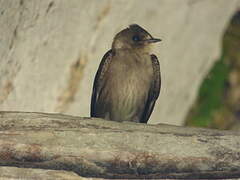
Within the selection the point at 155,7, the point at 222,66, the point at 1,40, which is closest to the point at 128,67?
the point at 1,40

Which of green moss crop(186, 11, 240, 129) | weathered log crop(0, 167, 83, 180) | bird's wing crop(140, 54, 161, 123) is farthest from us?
green moss crop(186, 11, 240, 129)

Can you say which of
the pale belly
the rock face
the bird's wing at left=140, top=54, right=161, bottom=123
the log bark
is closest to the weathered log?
the log bark

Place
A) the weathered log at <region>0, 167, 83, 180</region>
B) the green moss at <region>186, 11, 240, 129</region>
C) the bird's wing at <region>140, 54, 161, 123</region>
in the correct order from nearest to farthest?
the weathered log at <region>0, 167, 83, 180</region>
the bird's wing at <region>140, 54, 161, 123</region>
the green moss at <region>186, 11, 240, 129</region>

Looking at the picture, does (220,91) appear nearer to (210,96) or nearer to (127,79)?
(210,96)

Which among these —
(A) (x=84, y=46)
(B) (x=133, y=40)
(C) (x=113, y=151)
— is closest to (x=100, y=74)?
(B) (x=133, y=40)

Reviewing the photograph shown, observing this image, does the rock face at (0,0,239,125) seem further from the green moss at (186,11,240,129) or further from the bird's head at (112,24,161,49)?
the bird's head at (112,24,161,49)

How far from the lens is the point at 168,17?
1317 cm

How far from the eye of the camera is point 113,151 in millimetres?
7098

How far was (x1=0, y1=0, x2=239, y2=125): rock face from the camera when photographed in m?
9.51

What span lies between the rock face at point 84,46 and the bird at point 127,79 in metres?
0.84

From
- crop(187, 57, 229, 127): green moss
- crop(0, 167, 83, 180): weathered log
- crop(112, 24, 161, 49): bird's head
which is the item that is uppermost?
crop(112, 24, 161, 49): bird's head

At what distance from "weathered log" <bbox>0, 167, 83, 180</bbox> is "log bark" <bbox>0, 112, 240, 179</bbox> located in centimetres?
11

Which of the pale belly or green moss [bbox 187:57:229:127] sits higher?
the pale belly

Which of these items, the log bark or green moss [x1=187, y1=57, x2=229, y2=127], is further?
green moss [x1=187, y1=57, x2=229, y2=127]
